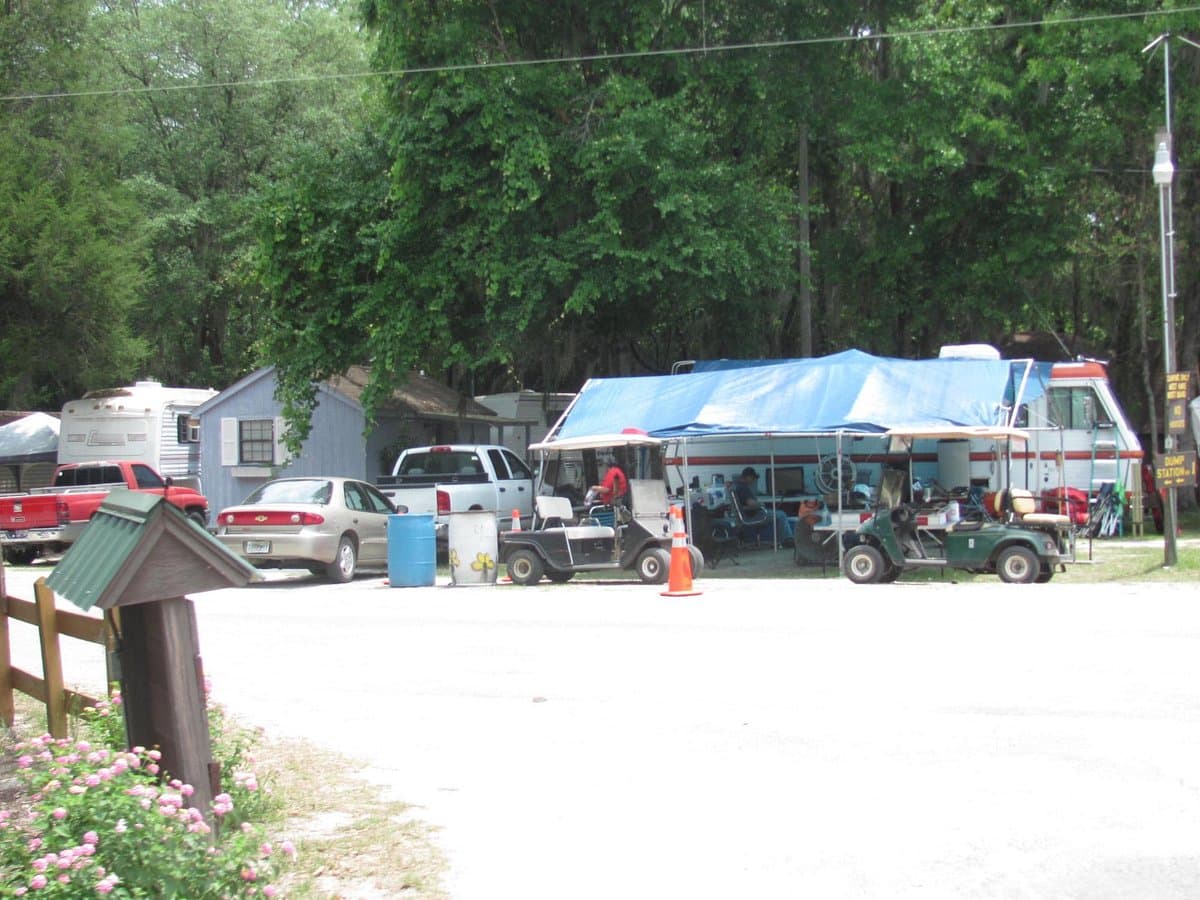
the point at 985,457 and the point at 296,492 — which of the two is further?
the point at 985,457

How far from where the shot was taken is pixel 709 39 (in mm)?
25766

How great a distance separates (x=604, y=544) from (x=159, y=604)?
13.2 meters

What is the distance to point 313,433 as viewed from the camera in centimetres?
3044

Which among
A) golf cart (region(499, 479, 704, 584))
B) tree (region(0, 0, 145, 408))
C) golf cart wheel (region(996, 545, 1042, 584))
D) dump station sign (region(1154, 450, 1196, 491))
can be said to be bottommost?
golf cart wheel (region(996, 545, 1042, 584))

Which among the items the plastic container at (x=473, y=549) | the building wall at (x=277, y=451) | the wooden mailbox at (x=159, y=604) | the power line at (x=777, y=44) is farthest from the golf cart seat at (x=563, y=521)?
the wooden mailbox at (x=159, y=604)

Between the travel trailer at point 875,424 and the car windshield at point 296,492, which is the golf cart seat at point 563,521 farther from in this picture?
the car windshield at point 296,492

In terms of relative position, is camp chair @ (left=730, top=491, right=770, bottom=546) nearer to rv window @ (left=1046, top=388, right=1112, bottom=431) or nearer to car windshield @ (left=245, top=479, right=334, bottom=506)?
rv window @ (left=1046, top=388, right=1112, bottom=431)

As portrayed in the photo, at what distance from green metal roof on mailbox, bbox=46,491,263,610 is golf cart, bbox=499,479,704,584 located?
12.8 m

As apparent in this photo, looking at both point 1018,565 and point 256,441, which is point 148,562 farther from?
point 256,441

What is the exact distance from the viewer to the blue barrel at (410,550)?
19.2 metres

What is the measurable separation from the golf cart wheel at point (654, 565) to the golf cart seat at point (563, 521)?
59 centimetres

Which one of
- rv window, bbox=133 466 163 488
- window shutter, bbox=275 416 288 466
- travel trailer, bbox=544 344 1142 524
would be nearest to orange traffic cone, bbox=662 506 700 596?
travel trailer, bbox=544 344 1142 524

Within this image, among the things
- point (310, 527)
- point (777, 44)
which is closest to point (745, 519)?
point (310, 527)

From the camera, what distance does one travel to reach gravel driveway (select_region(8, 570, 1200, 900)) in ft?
19.3
